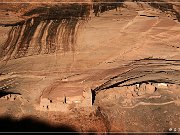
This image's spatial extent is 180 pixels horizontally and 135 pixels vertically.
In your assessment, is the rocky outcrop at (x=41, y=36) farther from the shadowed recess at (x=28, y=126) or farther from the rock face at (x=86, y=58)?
the shadowed recess at (x=28, y=126)

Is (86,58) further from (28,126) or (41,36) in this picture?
(28,126)

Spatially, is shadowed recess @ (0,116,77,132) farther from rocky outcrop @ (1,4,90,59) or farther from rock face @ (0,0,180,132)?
rocky outcrop @ (1,4,90,59)

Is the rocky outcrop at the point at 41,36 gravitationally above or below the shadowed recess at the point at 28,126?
above

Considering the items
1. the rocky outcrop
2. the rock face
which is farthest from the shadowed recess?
the rocky outcrop

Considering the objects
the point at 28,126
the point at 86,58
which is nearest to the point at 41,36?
the point at 86,58

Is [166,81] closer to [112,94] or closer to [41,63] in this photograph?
[112,94]

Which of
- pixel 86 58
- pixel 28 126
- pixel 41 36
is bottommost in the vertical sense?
pixel 28 126

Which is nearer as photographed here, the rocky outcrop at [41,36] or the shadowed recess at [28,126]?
the rocky outcrop at [41,36]

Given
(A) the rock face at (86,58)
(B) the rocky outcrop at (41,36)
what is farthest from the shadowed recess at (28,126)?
(B) the rocky outcrop at (41,36)

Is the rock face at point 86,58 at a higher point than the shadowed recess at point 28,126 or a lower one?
higher

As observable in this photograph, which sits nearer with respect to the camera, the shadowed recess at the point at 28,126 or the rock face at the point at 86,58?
the rock face at the point at 86,58
